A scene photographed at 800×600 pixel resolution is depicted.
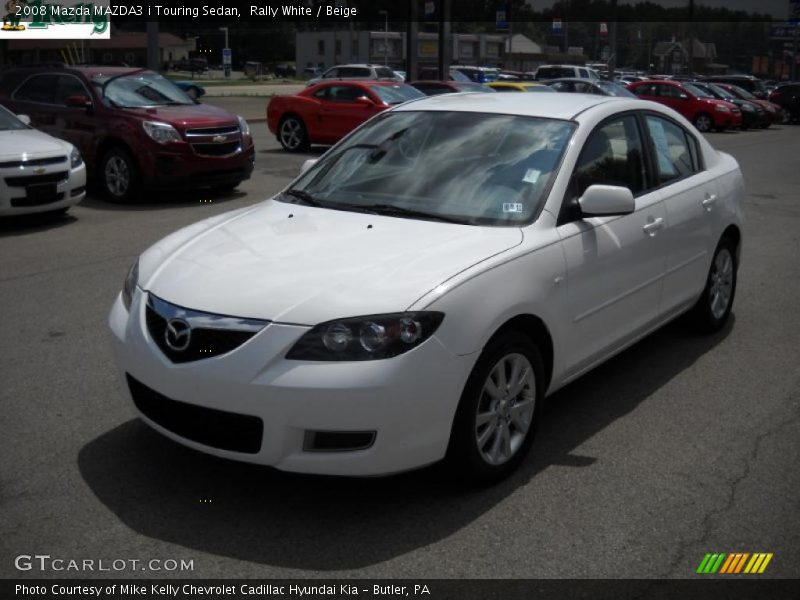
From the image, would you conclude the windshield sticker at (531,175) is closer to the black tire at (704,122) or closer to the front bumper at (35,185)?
the front bumper at (35,185)

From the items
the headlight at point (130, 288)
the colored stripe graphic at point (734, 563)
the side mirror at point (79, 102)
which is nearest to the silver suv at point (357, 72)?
the side mirror at point (79, 102)

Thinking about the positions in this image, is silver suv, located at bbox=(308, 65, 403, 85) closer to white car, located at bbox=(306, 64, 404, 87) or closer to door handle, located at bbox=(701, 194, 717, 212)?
white car, located at bbox=(306, 64, 404, 87)

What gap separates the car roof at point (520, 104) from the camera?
5.18 meters

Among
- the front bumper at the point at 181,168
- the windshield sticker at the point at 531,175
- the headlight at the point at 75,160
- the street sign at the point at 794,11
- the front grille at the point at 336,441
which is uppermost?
the street sign at the point at 794,11

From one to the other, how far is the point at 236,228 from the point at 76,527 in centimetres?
166

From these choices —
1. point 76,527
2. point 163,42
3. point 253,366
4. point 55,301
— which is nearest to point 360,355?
point 253,366

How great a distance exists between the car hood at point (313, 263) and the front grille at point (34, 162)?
6.01 m

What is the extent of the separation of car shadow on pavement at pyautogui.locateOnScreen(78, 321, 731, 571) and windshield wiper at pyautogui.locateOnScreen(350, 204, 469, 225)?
3.84 feet

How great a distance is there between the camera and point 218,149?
40.9 ft

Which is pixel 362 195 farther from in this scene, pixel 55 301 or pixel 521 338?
pixel 55 301

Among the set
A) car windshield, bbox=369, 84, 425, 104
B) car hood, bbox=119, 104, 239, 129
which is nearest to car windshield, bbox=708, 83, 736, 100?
car windshield, bbox=369, 84, 425, 104

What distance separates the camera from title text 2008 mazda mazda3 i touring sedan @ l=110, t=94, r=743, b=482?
362 centimetres

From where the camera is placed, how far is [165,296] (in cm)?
397

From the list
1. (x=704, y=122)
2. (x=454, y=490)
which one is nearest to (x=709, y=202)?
(x=454, y=490)
